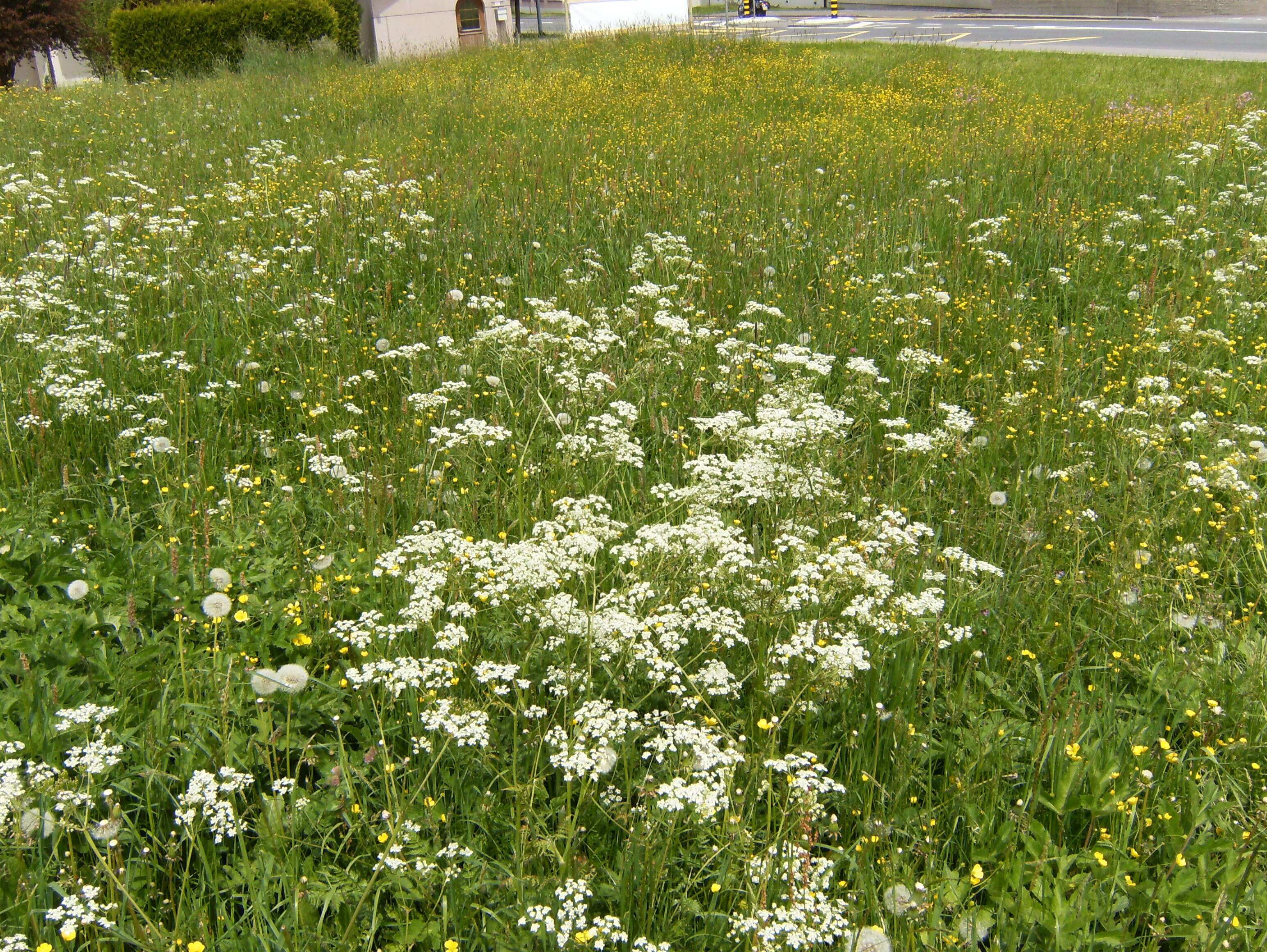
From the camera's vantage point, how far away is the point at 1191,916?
5.95 ft

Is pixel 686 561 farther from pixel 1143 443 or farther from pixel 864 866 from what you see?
pixel 1143 443

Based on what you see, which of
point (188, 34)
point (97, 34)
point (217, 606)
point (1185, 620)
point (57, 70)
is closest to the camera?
point (217, 606)

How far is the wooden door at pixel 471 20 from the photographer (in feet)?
87.8

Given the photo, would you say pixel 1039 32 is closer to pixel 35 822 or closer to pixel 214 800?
pixel 214 800

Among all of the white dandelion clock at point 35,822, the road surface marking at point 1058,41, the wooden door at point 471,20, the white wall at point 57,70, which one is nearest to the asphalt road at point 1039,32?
the road surface marking at point 1058,41

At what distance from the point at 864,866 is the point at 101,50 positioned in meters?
27.8

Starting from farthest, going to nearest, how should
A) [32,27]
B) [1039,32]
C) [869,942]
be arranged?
[1039,32], [32,27], [869,942]

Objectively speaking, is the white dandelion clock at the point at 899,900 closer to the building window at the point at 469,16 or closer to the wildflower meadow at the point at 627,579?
the wildflower meadow at the point at 627,579

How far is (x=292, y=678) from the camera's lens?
2080 mm

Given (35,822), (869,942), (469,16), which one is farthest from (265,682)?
(469,16)

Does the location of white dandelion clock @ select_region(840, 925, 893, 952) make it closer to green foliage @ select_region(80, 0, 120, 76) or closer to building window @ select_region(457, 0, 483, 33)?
green foliage @ select_region(80, 0, 120, 76)

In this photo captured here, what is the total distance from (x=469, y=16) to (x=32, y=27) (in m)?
11.8

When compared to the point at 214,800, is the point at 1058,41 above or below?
above

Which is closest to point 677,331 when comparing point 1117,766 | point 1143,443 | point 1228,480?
point 1143,443
